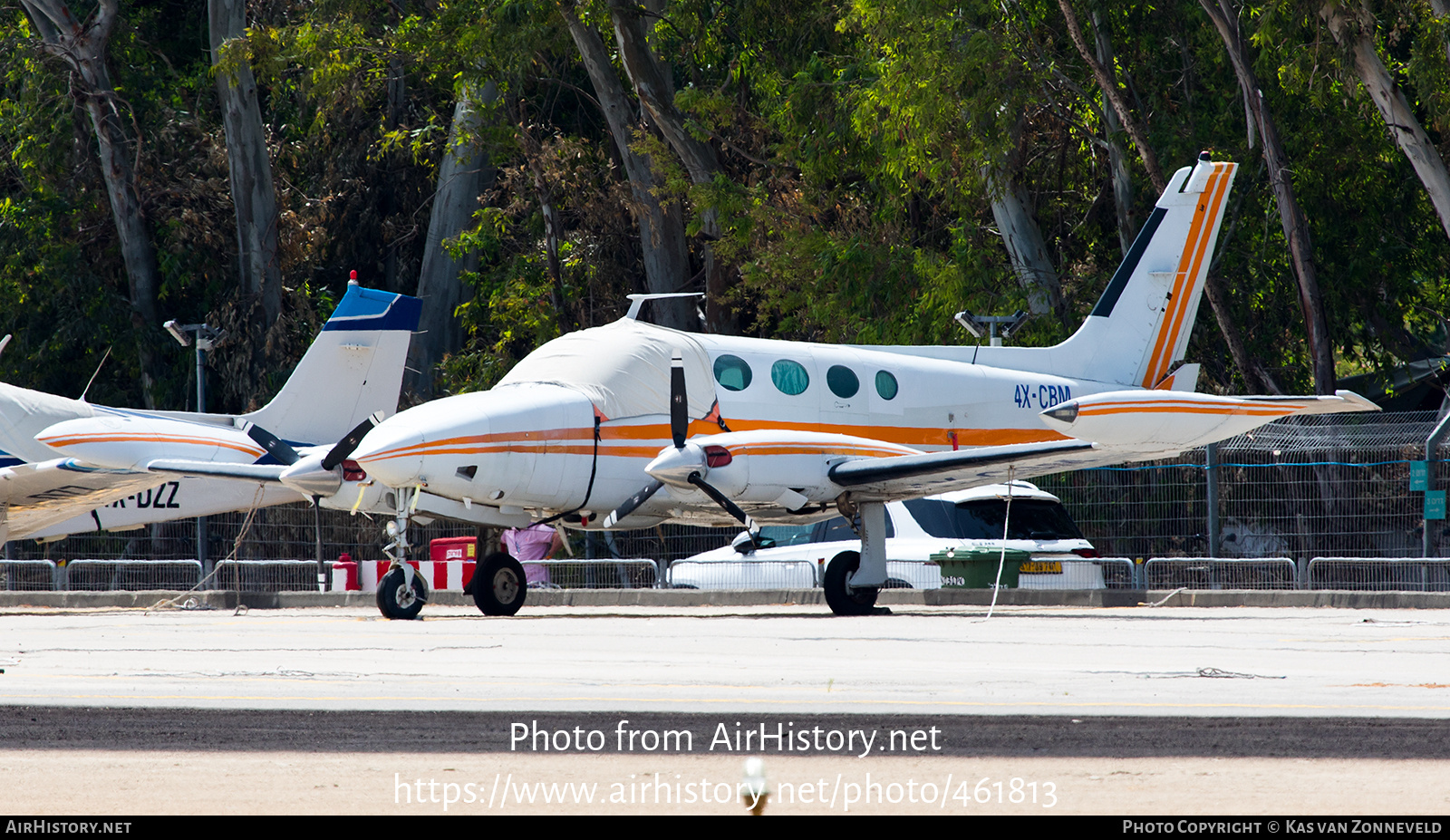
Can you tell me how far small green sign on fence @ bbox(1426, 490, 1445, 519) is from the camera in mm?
17906

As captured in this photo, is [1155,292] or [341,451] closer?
[341,451]

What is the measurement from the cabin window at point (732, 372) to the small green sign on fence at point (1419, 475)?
7.83m

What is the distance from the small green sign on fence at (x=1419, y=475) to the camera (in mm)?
18219

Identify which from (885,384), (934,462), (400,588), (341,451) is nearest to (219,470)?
(341,451)

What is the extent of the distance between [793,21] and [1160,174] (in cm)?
860

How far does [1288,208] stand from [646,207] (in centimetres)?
1301

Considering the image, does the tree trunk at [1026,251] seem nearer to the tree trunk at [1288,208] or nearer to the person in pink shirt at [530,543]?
the tree trunk at [1288,208]

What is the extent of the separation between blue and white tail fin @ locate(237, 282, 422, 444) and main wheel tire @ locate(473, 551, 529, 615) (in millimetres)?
8419

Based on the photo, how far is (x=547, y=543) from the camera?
26047mm

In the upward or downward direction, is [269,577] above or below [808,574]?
below

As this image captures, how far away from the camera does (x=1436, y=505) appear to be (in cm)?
1795

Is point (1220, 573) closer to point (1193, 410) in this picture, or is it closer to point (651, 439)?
point (1193, 410)

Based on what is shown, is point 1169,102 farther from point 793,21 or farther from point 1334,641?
point 1334,641
